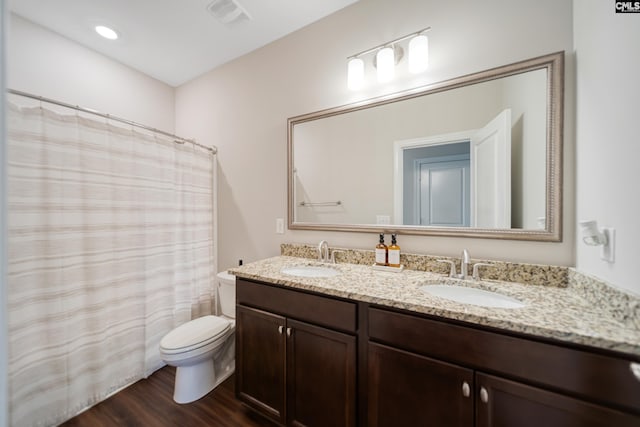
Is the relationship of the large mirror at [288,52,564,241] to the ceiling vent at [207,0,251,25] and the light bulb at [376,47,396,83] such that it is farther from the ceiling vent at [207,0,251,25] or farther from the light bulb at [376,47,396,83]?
the ceiling vent at [207,0,251,25]

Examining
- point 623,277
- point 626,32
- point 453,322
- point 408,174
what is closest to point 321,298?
point 453,322

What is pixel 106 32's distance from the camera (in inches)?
71.7

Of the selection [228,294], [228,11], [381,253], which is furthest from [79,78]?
[381,253]

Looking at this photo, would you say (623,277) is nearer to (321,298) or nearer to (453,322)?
(453,322)

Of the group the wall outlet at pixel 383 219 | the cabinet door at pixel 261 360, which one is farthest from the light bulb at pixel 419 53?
the cabinet door at pixel 261 360

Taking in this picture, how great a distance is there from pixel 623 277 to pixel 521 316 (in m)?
0.37

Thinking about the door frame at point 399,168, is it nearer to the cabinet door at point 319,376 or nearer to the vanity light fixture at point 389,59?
the vanity light fixture at point 389,59

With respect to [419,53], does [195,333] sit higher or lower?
lower

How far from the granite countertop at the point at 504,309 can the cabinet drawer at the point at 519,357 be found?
4 cm

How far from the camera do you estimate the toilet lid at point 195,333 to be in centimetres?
151

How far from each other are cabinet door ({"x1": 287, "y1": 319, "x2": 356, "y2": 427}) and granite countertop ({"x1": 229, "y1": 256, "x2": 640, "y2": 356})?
217 millimetres

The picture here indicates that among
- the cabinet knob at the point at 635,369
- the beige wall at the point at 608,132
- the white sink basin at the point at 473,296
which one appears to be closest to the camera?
the cabinet knob at the point at 635,369

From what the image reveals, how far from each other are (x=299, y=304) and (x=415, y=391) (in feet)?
1.91

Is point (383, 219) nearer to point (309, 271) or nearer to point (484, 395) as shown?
point (309, 271)
